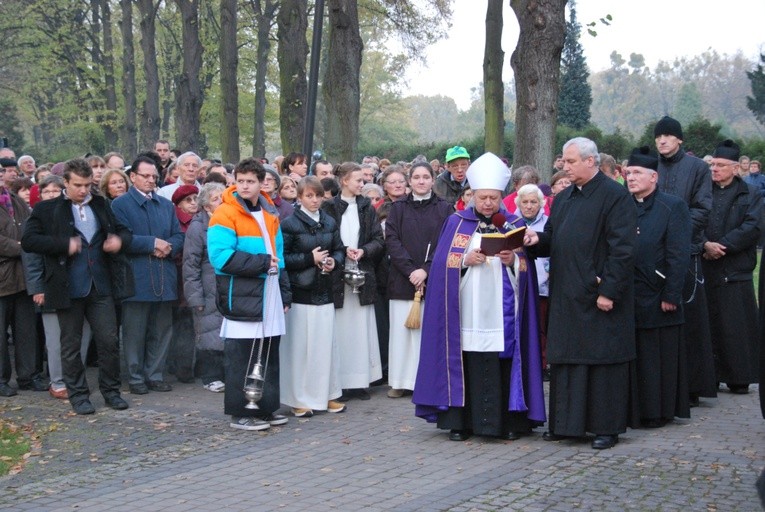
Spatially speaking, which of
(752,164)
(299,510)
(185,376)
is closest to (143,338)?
(185,376)

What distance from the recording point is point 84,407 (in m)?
9.79

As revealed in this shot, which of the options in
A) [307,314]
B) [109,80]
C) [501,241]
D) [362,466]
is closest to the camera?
[362,466]

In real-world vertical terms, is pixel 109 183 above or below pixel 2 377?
above

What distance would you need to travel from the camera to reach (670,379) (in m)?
9.12

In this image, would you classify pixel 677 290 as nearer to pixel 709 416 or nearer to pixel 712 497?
pixel 709 416

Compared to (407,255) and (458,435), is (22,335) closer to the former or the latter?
(407,255)

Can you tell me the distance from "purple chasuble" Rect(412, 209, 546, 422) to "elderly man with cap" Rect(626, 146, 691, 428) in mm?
1043

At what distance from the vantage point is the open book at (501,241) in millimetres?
8148

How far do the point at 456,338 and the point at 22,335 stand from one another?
4.97m

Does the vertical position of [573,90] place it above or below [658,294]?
above

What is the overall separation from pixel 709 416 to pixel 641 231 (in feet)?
6.12

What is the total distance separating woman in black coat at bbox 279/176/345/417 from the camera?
386 inches

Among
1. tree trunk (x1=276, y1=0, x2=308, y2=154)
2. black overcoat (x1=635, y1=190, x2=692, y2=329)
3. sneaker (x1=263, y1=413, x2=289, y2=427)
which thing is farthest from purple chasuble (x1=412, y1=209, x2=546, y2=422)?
tree trunk (x1=276, y1=0, x2=308, y2=154)

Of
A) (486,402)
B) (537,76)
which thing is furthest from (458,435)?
(537,76)
